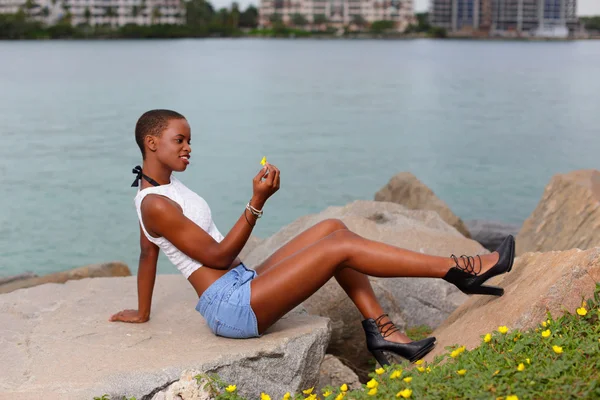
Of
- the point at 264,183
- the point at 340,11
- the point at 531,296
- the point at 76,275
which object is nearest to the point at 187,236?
the point at 264,183

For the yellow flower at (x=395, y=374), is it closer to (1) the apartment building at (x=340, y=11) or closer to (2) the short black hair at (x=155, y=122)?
(2) the short black hair at (x=155, y=122)

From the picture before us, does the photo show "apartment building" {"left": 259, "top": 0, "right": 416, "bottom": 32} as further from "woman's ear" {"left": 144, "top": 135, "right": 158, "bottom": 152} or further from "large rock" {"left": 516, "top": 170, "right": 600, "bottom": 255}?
"woman's ear" {"left": 144, "top": 135, "right": 158, "bottom": 152}

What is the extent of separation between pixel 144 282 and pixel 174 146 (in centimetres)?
87

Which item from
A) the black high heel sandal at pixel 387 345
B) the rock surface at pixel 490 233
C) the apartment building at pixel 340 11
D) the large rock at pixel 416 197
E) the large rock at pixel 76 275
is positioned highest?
the apartment building at pixel 340 11

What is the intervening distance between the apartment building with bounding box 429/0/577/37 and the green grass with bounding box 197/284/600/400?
555ft

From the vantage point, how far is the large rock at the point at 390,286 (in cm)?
614

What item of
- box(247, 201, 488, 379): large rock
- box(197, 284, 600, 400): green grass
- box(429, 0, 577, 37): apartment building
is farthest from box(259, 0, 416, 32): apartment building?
box(197, 284, 600, 400): green grass

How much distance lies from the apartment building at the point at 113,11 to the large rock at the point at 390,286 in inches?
6062

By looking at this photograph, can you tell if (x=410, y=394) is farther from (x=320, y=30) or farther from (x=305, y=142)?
(x=320, y=30)

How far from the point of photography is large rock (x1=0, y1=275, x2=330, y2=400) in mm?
4500

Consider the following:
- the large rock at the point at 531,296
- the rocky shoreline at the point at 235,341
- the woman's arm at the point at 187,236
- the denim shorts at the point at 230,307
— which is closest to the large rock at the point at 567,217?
the rocky shoreline at the point at 235,341

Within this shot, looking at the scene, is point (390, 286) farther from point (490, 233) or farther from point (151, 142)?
point (490, 233)

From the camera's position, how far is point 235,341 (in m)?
4.94

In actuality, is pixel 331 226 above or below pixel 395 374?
above
